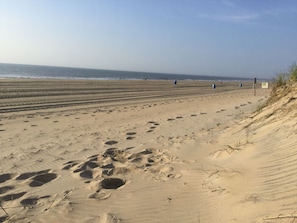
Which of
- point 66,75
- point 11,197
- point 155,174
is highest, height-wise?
point 66,75

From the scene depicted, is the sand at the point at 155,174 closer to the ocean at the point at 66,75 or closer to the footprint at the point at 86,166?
the footprint at the point at 86,166

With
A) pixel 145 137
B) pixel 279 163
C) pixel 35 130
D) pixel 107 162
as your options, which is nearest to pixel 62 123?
pixel 35 130

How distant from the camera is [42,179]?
4.48m

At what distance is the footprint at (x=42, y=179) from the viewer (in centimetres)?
427

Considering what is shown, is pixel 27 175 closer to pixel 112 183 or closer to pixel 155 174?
pixel 112 183

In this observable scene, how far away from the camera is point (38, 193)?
390 cm

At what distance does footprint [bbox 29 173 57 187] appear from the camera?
168 inches

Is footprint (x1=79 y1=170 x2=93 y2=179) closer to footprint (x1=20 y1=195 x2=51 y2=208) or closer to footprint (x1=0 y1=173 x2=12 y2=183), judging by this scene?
footprint (x1=20 y1=195 x2=51 y2=208)

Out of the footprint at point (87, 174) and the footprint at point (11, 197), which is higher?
the footprint at point (87, 174)

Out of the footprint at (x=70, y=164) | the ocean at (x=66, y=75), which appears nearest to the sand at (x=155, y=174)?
the footprint at (x=70, y=164)

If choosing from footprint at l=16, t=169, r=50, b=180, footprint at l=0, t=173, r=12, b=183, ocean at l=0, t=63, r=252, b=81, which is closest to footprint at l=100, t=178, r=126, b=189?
footprint at l=16, t=169, r=50, b=180

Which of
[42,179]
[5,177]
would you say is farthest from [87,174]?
[5,177]

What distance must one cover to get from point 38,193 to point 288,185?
284 centimetres

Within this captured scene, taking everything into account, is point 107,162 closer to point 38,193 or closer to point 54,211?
point 38,193
